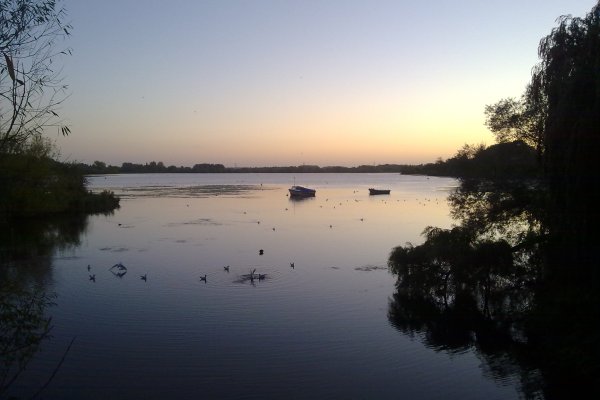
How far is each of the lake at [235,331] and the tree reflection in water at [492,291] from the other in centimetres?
78

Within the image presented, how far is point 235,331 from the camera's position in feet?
57.2

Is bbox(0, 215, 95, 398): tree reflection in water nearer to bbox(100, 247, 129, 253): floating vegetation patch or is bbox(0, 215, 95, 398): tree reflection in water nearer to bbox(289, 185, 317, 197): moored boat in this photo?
bbox(100, 247, 129, 253): floating vegetation patch

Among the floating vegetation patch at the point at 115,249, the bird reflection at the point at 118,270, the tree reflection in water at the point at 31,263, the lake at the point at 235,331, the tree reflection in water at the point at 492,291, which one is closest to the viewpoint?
the tree reflection in water at the point at 31,263

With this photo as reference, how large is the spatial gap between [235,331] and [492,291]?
9.76m

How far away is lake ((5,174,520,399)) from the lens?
13414 mm

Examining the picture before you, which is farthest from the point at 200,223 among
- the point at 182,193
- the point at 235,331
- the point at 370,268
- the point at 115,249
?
the point at 182,193

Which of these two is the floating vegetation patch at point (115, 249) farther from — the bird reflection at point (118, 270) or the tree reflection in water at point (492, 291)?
the tree reflection in water at point (492, 291)

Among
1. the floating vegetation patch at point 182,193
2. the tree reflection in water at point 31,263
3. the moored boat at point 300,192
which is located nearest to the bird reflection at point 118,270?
the tree reflection in water at point 31,263

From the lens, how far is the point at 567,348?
14047 mm

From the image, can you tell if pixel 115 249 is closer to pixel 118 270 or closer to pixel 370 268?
pixel 118 270

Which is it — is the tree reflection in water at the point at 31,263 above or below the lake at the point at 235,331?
above

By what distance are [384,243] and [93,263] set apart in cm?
1903

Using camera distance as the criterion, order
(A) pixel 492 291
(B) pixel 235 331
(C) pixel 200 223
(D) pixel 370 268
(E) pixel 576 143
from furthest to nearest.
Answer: (C) pixel 200 223
(D) pixel 370 268
(A) pixel 492 291
(B) pixel 235 331
(E) pixel 576 143

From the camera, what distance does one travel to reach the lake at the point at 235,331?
1341cm
